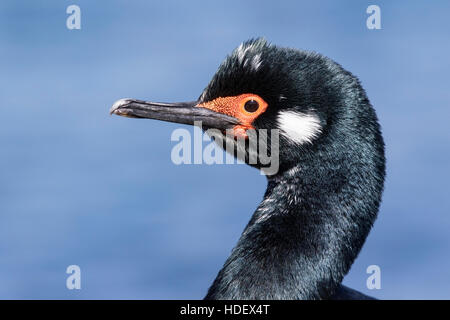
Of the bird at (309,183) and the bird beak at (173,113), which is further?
the bird beak at (173,113)

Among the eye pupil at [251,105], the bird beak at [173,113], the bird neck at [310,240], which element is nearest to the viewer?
the bird neck at [310,240]

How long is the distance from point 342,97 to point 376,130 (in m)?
0.30

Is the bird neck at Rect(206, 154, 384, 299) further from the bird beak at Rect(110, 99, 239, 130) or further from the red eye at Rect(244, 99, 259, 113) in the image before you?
the bird beak at Rect(110, 99, 239, 130)

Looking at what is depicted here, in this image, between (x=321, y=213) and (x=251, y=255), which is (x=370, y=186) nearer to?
A: (x=321, y=213)

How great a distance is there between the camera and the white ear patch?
14.8ft

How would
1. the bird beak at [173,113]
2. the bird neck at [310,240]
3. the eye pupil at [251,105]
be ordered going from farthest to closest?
1. the bird beak at [173,113]
2. the eye pupil at [251,105]
3. the bird neck at [310,240]

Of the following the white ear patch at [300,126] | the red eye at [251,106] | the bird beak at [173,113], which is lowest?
the white ear patch at [300,126]

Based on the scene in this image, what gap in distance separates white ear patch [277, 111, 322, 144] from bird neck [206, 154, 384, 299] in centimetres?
17

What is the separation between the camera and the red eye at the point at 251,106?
477 cm

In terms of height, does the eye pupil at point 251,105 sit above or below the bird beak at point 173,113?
below

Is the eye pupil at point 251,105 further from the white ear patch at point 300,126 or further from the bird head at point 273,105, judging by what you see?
the white ear patch at point 300,126

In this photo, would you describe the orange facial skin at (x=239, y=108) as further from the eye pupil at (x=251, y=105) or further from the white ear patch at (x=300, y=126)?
the white ear patch at (x=300, y=126)

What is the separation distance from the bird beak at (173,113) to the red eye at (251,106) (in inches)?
6.6

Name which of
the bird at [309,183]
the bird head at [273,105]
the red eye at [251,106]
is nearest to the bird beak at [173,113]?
the bird head at [273,105]
